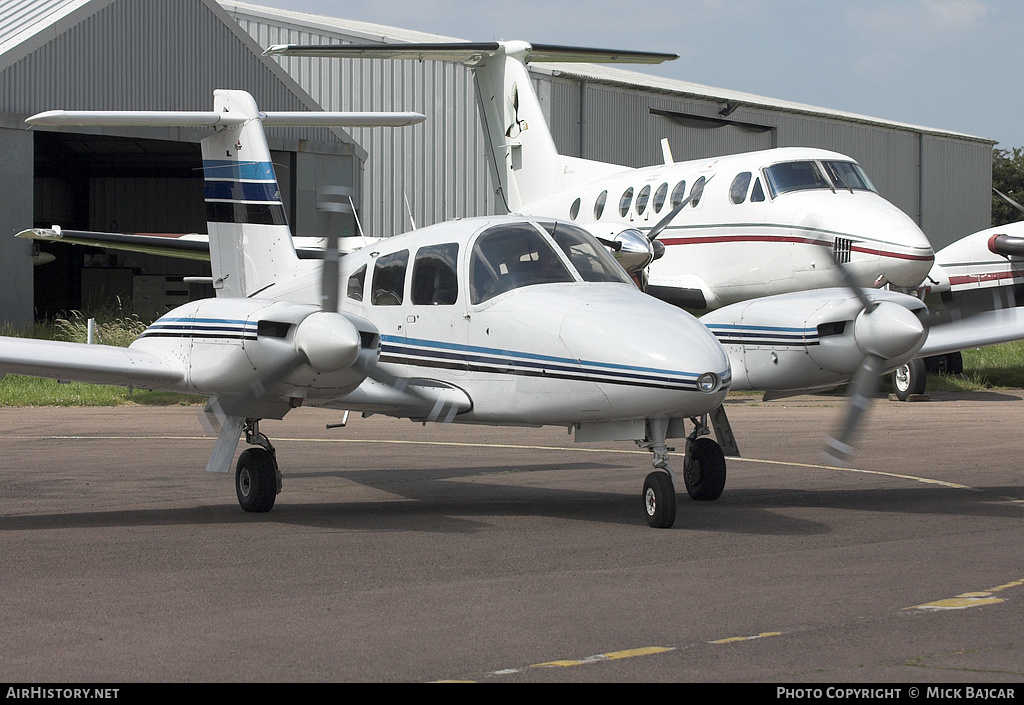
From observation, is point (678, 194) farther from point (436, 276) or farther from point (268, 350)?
point (268, 350)

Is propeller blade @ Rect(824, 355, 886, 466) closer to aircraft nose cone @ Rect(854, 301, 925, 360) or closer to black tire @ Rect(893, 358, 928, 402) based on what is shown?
aircraft nose cone @ Rect(854, 301, 925, 360)

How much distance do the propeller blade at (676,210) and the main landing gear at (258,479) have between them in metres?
11.0

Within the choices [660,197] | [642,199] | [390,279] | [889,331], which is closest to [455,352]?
[390,279]

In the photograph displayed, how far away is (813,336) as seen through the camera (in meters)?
10.4

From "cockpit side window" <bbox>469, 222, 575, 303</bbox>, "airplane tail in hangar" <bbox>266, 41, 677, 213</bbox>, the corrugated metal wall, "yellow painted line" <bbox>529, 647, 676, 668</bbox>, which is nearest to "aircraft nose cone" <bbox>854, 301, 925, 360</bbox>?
"cockpit side window" <bbox>469, 222, 575, 303</bbox>

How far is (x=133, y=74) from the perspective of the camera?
29594mm

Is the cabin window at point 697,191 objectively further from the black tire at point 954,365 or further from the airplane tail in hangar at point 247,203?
the black tire at point 954,365

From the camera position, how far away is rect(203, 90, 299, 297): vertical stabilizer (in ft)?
42.7

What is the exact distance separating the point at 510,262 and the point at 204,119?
14.0 feet

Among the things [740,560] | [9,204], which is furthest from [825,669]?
[9,204]

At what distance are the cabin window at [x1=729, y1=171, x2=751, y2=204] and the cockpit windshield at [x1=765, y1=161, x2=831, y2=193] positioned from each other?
0.36m

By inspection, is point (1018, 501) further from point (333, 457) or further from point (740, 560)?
point (333, 457)

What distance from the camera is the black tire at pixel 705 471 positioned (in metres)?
10.9

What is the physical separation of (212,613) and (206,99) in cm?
2698
